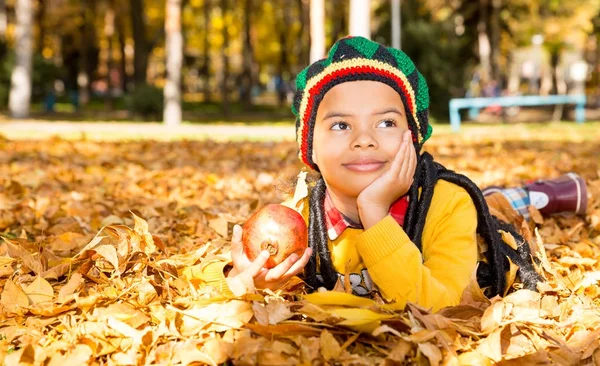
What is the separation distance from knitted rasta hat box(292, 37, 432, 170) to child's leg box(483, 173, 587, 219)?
172 centimetres

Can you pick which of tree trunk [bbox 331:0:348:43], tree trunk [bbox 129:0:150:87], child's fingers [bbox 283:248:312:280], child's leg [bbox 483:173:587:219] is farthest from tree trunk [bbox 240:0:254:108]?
child's fingers [bbox 283:248:312:280]

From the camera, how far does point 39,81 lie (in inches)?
1142

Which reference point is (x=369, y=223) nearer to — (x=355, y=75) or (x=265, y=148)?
(x=355, y=75)

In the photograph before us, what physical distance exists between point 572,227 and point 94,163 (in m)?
5.84

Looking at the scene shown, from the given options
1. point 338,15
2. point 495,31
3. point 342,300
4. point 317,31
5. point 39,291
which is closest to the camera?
point 342,300

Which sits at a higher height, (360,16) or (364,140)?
(360,16)

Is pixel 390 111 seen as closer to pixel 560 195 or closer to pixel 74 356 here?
pixel 74 356

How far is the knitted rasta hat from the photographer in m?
2.86

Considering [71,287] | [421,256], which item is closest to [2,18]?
[71,287]

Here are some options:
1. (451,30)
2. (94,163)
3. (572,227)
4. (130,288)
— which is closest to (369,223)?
(130,288)

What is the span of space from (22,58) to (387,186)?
17.9 m

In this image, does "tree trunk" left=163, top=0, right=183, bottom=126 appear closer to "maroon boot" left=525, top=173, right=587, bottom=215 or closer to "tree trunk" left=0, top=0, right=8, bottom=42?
"tree trunk" left=0, top=0, right=8, bottom=42

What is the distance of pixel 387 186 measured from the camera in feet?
8.97

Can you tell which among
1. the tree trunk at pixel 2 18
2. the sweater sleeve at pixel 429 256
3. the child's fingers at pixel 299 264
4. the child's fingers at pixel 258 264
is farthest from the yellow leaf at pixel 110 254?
the tree trunk at pixel 2 18
